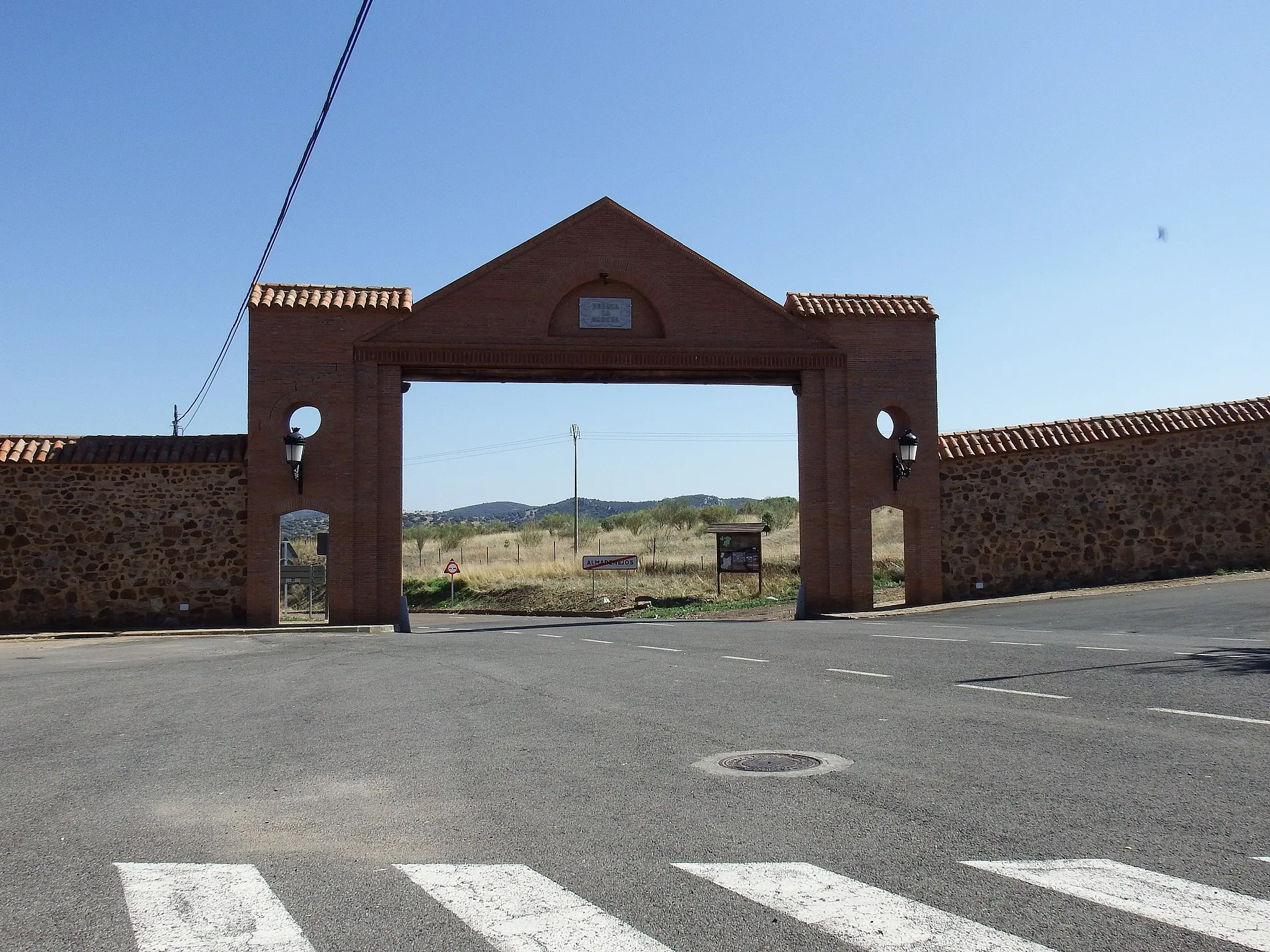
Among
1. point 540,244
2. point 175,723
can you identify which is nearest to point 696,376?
point 540,244

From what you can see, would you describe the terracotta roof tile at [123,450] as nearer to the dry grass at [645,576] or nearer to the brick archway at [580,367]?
the brick archway at [580,367]

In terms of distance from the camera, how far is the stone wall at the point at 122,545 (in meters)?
20.8

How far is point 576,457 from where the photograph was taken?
77.8 m

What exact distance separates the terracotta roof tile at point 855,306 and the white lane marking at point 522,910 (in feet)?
65.6

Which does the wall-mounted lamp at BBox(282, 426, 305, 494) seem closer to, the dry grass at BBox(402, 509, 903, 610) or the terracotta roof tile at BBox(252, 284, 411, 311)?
the terracotta roof tile at BBox(252, 284, 411, 311)

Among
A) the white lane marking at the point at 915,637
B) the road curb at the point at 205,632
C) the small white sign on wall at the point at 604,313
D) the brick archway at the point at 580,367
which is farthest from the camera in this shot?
the small white sign on wall at the point at 604,313

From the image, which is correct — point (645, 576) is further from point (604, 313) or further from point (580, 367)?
point (604, 313)

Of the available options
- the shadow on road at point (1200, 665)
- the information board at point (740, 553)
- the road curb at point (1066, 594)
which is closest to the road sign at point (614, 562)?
the information board at point (740, 553)

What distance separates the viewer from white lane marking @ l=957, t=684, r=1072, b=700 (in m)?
9.21

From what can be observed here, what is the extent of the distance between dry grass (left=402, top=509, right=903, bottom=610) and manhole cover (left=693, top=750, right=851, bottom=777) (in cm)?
2641

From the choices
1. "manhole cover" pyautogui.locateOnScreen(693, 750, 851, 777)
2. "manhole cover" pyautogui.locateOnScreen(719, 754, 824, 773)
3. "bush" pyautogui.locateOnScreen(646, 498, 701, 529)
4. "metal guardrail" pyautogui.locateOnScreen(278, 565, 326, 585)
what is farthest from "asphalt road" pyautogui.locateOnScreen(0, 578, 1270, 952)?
"bush" pyautogui.locateOnScreen(646, 498, 701, 529)

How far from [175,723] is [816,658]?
7.30m

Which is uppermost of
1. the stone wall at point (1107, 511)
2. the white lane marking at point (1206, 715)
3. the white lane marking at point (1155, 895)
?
the stone wall at point (1107, 511)

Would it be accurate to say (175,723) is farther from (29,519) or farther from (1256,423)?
(1256,423)
